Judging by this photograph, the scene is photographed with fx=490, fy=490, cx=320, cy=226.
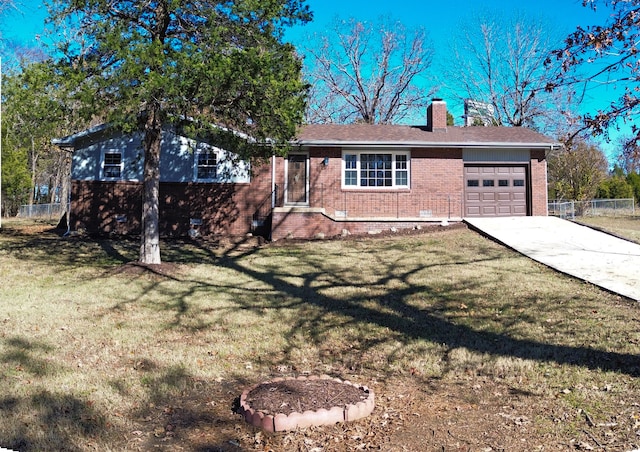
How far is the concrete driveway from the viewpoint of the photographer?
31.2 ft

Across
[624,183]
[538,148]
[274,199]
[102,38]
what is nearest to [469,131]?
[538,148]

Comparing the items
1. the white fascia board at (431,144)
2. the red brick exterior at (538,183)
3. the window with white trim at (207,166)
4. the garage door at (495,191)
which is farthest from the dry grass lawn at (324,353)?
the red brick exterior at (538,183)

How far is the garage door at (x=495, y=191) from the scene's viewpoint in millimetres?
19062

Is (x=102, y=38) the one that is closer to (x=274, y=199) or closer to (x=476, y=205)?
(x=274, y=199)

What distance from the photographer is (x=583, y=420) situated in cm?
418

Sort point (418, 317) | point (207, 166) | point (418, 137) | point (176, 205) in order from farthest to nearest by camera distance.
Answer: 1. point (418, 137)
2. point (207, 166)
3. point (176, 205)
4. point (418, 317)

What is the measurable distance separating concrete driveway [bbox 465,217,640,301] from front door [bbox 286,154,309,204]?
610 centimetres

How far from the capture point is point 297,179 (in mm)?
18531

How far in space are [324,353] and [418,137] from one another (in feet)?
46.8

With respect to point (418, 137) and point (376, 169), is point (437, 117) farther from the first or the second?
point (376, 169)

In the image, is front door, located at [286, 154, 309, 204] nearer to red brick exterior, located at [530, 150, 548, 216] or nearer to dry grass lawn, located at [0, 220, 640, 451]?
dry grass lawn, located at [0, 220, 640, 451]

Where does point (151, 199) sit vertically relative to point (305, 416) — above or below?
above

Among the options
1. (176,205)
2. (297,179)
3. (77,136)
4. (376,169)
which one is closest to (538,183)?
(376,169)

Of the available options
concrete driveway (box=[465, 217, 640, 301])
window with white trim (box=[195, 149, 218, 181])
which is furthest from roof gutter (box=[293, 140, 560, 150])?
window with white trim (box=[195, 149, 218, 181])
